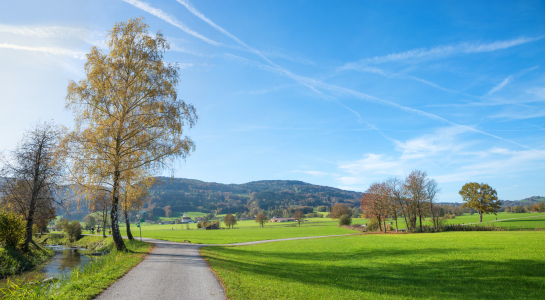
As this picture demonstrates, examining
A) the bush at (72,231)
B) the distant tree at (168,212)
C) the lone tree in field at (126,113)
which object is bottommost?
the distant tree at (168,212)

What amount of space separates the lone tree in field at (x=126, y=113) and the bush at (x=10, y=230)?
374 inches

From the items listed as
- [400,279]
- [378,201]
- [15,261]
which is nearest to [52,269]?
[15,261]

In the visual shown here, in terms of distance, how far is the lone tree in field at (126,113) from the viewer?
64.1 ft

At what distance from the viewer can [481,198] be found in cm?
6738

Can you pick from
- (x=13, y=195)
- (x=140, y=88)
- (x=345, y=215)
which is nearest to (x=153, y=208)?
(x=345, y=215)

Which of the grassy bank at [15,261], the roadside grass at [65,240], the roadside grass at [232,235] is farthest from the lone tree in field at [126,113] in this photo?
the roadside grass at [65,240]

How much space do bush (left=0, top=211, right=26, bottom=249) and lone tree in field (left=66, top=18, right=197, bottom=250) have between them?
9492mm

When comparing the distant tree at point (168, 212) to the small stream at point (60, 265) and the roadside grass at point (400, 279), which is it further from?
the roadside grass at point (400, 279)

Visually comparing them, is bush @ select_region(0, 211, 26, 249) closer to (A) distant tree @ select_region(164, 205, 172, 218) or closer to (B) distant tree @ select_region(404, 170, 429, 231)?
(B) distant tree @ select_region(404, 170, 429, 231)

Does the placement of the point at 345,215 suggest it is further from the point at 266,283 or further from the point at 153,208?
the point at 153,208

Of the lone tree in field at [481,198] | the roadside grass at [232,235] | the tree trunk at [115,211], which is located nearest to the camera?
the tree trunk at [115,211]

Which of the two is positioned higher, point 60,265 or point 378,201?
point 378,201

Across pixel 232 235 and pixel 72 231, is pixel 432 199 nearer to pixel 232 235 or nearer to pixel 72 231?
pixel 232 235

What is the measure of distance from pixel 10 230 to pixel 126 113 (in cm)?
1432
